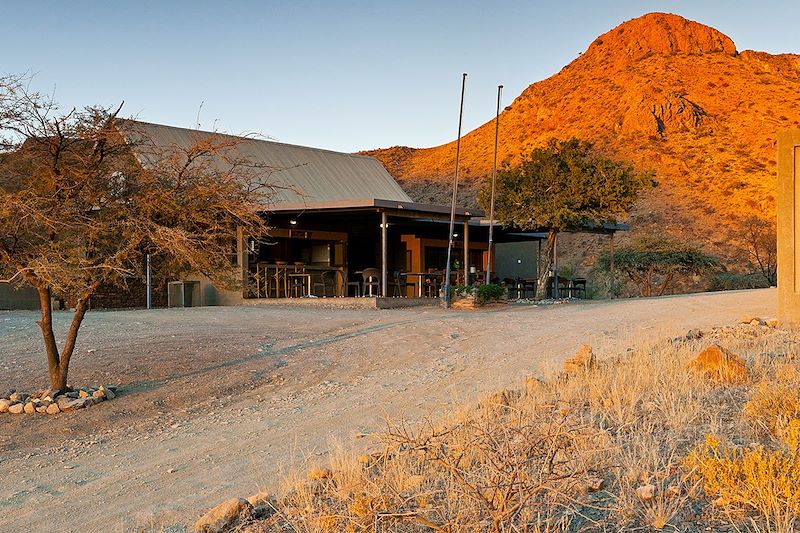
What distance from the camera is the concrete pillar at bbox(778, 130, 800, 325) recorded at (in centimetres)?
1197

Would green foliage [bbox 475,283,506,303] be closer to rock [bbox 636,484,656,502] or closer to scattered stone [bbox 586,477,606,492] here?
scattered stone [bbox 586,477,606,492]

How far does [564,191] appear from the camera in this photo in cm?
2202

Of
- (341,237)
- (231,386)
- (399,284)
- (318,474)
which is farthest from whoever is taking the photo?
(341,237)

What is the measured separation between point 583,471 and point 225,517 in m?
2.00

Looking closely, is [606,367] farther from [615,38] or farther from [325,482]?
[615,38]

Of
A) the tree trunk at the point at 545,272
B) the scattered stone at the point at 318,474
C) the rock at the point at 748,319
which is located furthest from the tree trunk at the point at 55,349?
the tree trunk at the point at 545,272

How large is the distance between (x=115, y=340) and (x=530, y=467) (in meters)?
9.25

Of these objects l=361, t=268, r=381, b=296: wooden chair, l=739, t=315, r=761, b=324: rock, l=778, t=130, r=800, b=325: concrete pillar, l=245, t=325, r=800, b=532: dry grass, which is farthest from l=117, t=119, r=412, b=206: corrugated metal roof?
l=245, t=325, r=800, b=532: dry grass

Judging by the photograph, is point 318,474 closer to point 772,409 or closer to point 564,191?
point 772,409

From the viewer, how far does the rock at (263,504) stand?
4801 mm

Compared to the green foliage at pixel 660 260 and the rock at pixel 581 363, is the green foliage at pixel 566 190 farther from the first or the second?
the rock at pixel 581 363

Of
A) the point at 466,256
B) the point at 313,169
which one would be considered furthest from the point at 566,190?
the point at 313,169

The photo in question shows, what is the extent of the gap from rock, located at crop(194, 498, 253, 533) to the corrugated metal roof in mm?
18764

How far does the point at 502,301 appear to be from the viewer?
798 inches
